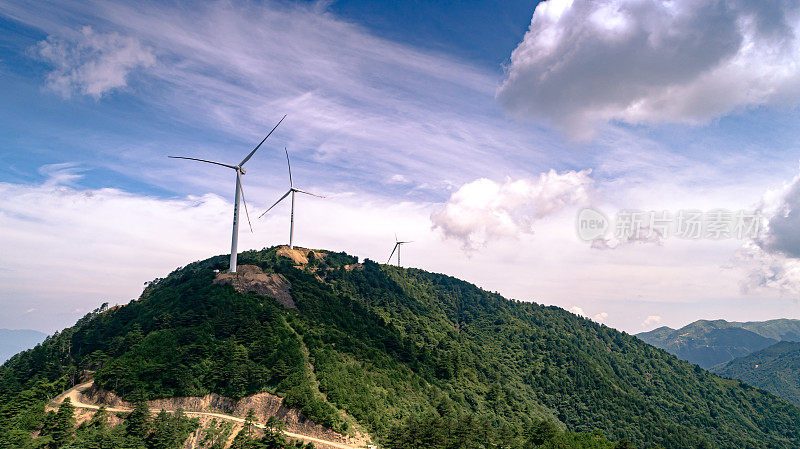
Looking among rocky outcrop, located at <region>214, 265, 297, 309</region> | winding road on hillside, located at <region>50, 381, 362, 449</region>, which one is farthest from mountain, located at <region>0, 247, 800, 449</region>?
winding road on hillside, located at <region>50, 381, 362, 449</region>

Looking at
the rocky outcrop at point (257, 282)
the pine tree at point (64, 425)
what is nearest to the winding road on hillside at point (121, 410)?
the pine tree at point (64, 425)

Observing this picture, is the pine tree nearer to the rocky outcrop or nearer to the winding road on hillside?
the winding road on hillside

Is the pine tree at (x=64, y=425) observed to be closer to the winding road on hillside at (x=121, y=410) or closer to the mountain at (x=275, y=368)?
the mountain at (x=275, y=368)

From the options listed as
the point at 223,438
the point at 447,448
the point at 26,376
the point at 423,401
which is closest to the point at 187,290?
the point at 26,376

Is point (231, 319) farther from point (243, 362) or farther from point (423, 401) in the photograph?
point (423, 401)


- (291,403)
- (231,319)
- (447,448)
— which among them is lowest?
(447,448)

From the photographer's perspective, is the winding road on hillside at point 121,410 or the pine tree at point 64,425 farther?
the winding road on hillside at point 121,410

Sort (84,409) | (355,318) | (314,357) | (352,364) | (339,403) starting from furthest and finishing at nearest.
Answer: (355,318)
(352,364)
(314,357)
(339,403)
(84,409)

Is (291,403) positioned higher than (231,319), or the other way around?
(231,319)

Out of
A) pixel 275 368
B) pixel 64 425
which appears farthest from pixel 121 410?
pixel 275 368

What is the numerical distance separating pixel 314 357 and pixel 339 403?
20.6m

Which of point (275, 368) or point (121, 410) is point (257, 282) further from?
point (121, 410)

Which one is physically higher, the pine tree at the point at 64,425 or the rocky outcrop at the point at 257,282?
the rocky outcrop at the point at 257,282

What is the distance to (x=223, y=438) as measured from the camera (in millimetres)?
98000
